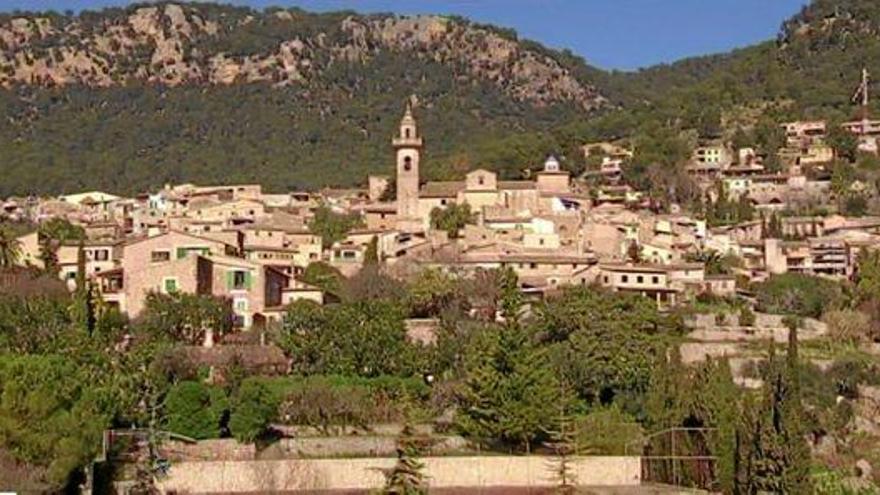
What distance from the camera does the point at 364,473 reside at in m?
34.0

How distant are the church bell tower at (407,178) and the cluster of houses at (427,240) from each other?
6 cm

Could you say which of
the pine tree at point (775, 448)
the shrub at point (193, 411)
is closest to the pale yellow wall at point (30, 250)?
the shrub at point (193, 411)

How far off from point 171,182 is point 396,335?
51.8 meters

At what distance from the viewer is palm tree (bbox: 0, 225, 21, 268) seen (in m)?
50.8

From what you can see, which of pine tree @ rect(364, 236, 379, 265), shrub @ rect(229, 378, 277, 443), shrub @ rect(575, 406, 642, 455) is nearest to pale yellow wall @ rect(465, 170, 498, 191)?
pine tree @ rect(364, 236, 379, 265)

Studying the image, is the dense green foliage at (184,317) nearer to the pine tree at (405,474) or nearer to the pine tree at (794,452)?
the pine tree at (794,452)

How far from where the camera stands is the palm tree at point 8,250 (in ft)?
167

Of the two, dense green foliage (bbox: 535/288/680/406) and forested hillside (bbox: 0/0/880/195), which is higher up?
forested hillside (bbox: 0/0/880/195)

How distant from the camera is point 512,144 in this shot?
7919cm

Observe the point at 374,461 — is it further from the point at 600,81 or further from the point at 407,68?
the point at 600,81

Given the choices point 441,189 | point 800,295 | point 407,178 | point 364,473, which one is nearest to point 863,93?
point 441,189

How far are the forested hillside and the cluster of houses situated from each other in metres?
12.7

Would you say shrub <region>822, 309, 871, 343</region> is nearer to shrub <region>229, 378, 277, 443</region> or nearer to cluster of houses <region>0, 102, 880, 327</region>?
cluster of houses <region>0, 102, 880, 327</region>

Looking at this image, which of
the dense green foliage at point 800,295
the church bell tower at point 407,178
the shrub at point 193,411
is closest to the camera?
the shrub at point 193,411
